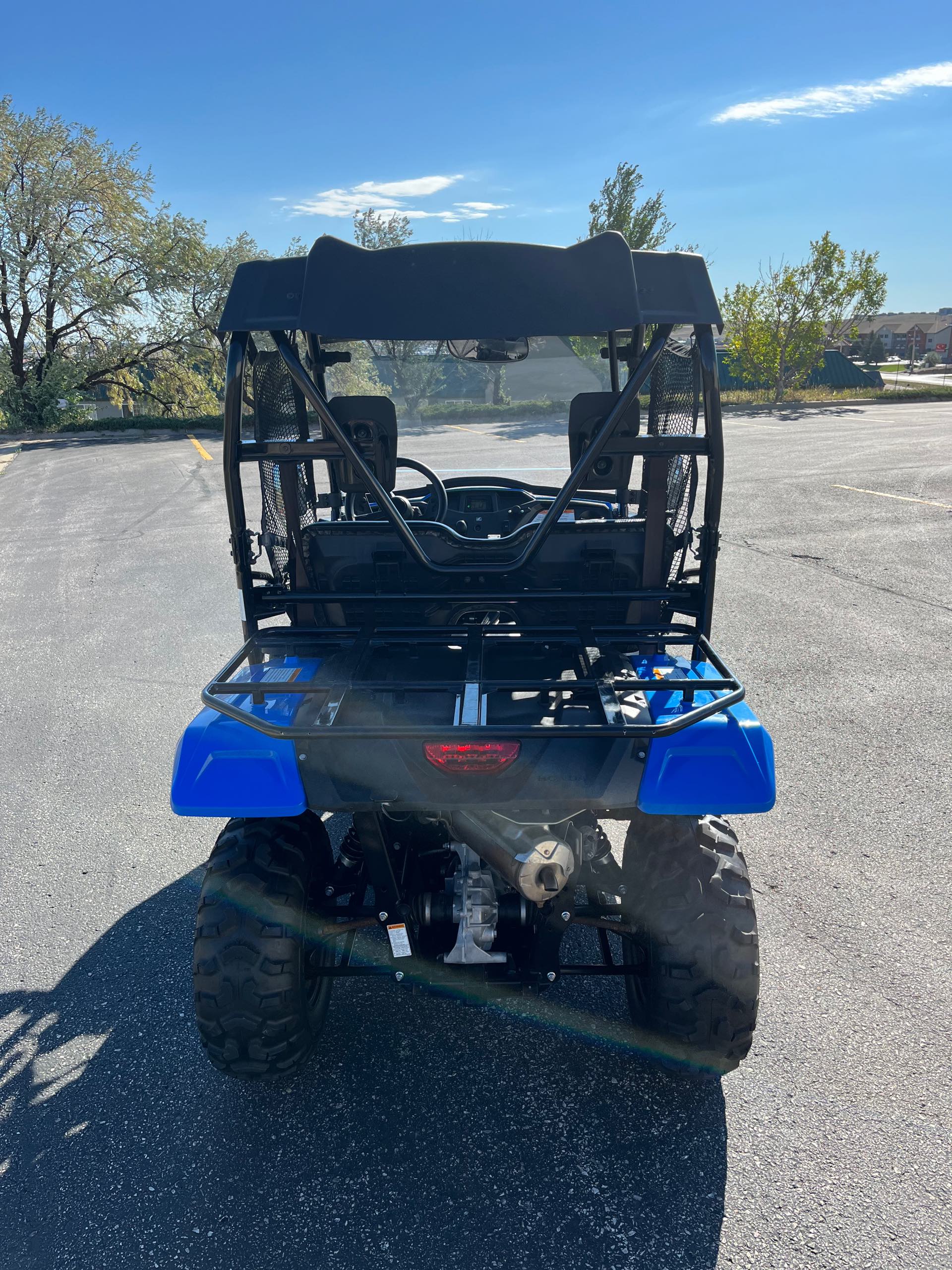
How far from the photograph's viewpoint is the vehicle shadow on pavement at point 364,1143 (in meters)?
2.05

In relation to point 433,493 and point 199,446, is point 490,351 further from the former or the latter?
point 199,446

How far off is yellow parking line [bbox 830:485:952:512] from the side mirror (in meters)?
9.37

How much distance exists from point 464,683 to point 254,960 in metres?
0.92

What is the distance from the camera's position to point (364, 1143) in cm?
231

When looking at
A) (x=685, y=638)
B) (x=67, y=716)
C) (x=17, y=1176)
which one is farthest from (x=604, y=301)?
(x=67, y=716)

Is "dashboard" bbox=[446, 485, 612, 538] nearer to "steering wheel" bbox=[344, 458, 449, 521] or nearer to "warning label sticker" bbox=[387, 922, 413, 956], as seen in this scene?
"steering wheel" bbox=[344, 458, 449, 521]

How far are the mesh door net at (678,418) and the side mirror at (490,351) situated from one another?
503 millimetres

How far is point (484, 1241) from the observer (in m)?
2.05

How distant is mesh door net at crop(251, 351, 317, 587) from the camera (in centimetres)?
307

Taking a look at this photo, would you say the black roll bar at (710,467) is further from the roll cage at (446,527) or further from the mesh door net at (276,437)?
the mesh door net at (276,437)

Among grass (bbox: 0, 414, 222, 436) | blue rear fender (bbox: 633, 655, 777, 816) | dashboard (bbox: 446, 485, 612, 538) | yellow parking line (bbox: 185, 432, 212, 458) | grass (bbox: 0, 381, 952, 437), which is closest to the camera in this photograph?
blue rear fender (bbox: 633, 655, 777, 816)

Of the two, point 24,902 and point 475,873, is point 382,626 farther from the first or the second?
point 24,902

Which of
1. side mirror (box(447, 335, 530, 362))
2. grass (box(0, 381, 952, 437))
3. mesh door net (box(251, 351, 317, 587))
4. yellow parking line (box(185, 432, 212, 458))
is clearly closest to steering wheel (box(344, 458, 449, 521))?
mesh door net (box(251, 351, 317, 587))

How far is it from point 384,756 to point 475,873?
0.53 metres
